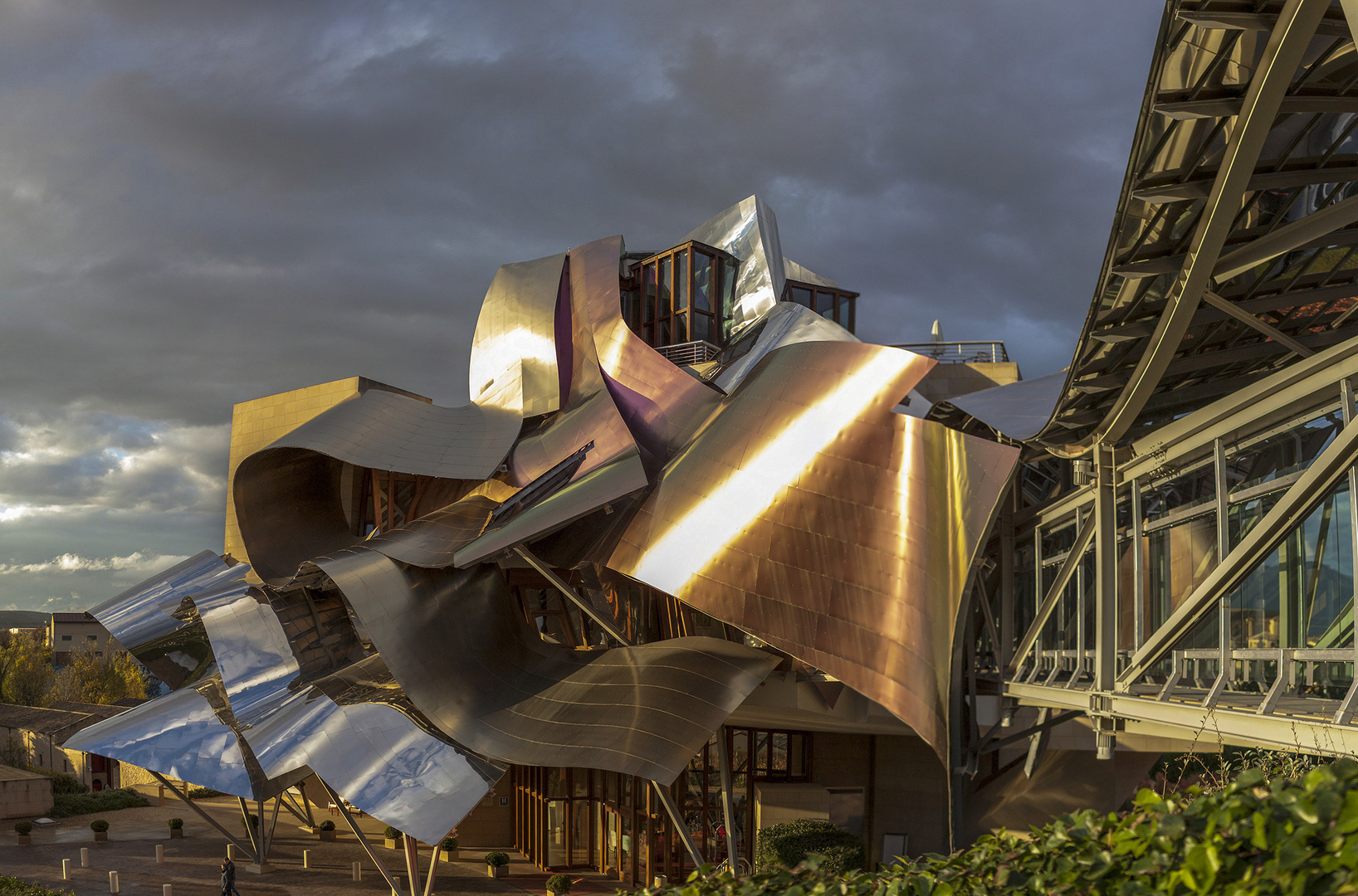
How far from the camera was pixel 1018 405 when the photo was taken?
55.9 ft

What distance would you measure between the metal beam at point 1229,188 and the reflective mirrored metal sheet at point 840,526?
14.8 ft

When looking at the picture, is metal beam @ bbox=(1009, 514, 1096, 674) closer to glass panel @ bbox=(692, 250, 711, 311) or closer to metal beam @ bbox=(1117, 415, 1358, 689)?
metal beam @ bbox=(1117, 415, 1358, 689)

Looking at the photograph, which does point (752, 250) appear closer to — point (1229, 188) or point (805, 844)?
point (805, 844)

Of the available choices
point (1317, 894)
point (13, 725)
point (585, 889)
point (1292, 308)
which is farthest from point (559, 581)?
point (13, 725)

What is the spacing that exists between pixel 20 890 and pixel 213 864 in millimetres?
6975

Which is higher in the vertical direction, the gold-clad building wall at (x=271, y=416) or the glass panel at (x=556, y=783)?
the gold-clad building wall at (x=271, y=416)

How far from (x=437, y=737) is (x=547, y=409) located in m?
9.59

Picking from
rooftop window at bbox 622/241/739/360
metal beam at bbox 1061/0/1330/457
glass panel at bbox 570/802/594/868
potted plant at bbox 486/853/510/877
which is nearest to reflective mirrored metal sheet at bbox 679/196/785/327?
rooftop window at bbox 622/241/739/360

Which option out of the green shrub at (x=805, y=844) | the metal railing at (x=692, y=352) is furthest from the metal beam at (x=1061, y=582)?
the metal railing at (x=692, y=352)

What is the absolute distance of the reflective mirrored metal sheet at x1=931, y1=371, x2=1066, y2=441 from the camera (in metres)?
15.4

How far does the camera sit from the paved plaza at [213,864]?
2450 centimetres

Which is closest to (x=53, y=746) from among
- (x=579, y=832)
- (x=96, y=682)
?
(x=96, y=682)

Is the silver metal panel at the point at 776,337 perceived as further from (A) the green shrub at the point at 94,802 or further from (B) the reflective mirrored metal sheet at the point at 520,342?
(A) the green shrub at the point at 94,802

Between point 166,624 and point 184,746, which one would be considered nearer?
point 184,746
